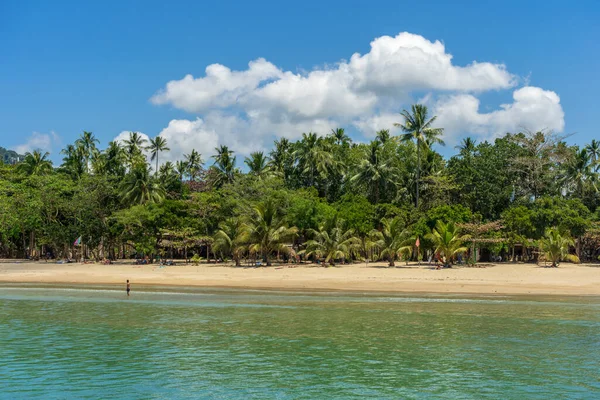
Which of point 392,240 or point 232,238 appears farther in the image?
point 232,238

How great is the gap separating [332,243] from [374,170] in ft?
56.6

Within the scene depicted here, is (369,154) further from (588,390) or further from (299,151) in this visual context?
(588,390)

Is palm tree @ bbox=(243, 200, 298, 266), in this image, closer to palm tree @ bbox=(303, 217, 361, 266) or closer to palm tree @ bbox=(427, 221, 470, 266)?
palm tree @ bbox=(303, 217, 361, 266)

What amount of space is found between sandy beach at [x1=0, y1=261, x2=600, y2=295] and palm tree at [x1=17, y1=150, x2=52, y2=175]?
32540 mm

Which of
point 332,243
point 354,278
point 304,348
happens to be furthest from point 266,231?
point 304,348

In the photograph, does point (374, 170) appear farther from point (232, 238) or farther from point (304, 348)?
point (304, 348)

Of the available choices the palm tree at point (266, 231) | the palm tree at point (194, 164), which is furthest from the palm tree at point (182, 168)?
the palm tree at point (266, 231)

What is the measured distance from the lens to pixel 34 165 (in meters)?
80.8

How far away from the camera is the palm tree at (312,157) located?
69.2 m

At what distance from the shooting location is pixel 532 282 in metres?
36.5

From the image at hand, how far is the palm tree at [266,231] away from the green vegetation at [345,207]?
10cm

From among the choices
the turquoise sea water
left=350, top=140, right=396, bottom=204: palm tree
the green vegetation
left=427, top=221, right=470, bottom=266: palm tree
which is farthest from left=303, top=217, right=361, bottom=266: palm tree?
the turquoise sea water

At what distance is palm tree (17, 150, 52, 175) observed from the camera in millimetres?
80000

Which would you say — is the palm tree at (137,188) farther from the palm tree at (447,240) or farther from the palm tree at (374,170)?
the palm tree at (447,240)
